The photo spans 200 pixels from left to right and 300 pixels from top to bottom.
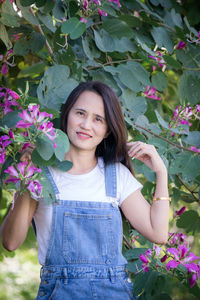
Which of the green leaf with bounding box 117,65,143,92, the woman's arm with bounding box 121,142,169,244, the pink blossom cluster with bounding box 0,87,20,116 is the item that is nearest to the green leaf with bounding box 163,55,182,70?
the green leaf with bounding box 117,65,143,92

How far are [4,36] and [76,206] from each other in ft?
2.62

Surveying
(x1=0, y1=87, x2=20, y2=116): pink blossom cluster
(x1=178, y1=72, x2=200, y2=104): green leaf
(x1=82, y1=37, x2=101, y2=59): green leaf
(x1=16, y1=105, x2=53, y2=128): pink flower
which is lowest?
(x1=16, y1=105, x2=53, y2=128): pink flower

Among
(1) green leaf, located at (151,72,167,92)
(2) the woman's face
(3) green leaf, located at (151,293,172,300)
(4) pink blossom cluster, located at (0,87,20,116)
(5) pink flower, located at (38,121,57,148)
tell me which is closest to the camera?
(5) pink flower, located at (38,121,57,148)

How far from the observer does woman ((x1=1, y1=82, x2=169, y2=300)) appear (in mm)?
1836

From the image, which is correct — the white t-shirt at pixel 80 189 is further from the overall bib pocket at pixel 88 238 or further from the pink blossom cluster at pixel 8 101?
the pink blossom cluster at pixel 8 101

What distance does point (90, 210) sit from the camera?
6.29 feet

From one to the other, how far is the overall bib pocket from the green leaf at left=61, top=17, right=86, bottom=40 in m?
0.72

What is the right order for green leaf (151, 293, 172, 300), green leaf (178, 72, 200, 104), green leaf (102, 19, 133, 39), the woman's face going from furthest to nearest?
green leaf (178, 72, 200, 104)
green leaf (102, 19, 133, 39)
the woman's face
green leaf (151, 293, 172, 300)

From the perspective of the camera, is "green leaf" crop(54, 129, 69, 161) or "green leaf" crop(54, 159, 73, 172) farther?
"green leaf" crop(54, 159, 73, 172)

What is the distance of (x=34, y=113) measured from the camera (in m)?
1.55

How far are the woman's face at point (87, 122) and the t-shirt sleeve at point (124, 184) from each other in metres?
0.17

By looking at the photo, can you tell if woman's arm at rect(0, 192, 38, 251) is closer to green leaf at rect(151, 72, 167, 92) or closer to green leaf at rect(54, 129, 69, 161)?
green leaf at rect(54, 129, 69, 161)

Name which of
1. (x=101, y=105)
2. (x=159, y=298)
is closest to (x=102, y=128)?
(x=101, y=105)

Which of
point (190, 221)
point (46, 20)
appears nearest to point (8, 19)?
point (46, 20)
